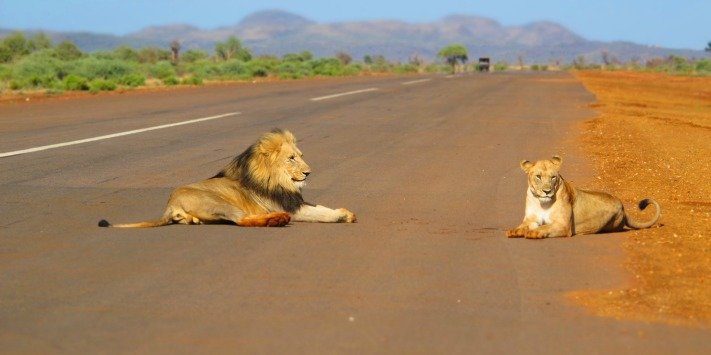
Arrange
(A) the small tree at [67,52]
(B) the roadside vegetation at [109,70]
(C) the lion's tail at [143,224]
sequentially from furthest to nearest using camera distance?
(A) the small tree at [67,52], (B) the roadside vegetation at [109,70], (C) the lion's tail at [143,224]

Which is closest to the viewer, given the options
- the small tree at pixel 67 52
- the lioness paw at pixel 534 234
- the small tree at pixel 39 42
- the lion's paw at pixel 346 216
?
the lioness paw at pixel 534 234

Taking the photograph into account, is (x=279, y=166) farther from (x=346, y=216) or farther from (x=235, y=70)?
(x=235, y=70)

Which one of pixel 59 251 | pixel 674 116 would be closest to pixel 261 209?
pixel 59 251

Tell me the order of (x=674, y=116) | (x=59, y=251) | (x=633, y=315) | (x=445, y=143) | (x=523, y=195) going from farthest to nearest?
(x=674, y=116) < (x=445, y=143) < (x=523, y=195) < (x=59, y=251) < (x=633, y=315)

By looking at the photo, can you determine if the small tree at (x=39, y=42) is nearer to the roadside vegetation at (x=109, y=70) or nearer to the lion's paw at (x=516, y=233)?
the roadside vegetation at (x=109, y=70)

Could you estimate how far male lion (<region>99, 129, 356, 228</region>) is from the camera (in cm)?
1002

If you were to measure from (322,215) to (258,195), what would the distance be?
633 millimetres

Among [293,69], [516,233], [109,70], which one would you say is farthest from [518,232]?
[293,69]

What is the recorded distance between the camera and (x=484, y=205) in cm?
1168

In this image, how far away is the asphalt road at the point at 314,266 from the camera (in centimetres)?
613

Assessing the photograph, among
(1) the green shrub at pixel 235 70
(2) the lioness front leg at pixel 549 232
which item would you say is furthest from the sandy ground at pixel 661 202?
(1) the green shrub at pixel 235 70

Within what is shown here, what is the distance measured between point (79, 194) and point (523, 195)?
4920 millimetres

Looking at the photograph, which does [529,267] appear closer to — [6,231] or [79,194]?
[6,231]

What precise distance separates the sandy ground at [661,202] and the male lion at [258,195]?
2956mm
